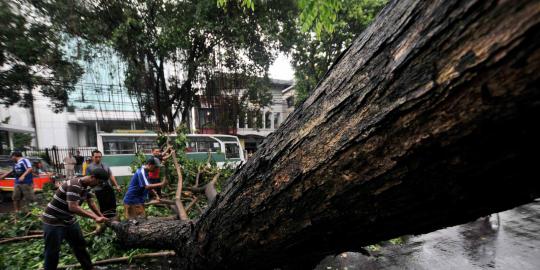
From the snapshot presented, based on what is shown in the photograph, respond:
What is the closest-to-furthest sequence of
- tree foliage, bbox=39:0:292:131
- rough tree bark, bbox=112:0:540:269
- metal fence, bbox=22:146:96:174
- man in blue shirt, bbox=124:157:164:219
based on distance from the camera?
rough tree bark, bbox=112:0:540:269
man in blue shirt, bbox=124:157:164:219
tree foliage, bbox=39:0:292:131
metal fence, bbox=22:146:96:174

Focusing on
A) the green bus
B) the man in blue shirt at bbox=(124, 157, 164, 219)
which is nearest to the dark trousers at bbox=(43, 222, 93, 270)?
the man in blue shirt at bbox=(124, 157, 164, 219)

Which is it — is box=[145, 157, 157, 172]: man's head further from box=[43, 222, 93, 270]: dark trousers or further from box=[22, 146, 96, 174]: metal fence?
box=[22, 146, 96, 174]: metal fence

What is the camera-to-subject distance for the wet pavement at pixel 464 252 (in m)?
4.33

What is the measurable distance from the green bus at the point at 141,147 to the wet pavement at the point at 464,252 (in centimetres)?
497

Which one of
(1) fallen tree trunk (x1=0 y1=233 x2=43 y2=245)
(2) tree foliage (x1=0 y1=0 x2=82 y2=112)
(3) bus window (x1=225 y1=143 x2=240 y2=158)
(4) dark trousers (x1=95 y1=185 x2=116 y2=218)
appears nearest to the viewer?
(1) fallen tree trunk (x1=0 y1=233 x2=43 y2=245)

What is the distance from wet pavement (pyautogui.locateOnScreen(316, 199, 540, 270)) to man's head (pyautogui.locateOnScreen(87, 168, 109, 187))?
3511 millimetres

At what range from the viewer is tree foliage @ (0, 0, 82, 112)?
8359mm

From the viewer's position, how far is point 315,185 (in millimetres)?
982

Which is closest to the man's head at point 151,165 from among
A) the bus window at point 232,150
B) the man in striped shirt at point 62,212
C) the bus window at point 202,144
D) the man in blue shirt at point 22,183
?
the man in striped shirt at point 62,212

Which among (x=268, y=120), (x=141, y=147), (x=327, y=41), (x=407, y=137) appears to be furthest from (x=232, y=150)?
(x=268, y=120)

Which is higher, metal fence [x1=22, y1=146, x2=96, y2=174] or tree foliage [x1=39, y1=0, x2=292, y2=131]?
tree foliage [x1=39, y1=0, x2=292, y2=131]

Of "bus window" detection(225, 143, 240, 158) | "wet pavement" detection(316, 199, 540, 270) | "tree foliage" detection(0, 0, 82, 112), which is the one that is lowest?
"wet pavement" detection(316, 199, 540, 270)

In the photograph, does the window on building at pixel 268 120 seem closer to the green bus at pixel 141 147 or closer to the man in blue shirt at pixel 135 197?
the green bus at pixel 141 147

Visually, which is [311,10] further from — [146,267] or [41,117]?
[41,117]
